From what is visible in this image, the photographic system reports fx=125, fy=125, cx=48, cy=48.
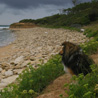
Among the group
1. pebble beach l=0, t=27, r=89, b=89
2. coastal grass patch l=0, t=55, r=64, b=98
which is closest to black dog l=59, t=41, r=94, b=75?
coastal grass patch l=0, t=55, r=64, b=98

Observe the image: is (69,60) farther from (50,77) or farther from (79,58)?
(50,77)

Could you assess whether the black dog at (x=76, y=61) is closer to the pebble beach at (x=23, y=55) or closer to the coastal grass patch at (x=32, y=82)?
the coastal grass patch at (x=32, y=82)

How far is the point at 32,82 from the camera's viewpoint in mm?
2877

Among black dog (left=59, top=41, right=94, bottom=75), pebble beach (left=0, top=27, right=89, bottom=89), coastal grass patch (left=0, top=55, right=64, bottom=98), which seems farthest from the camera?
pebble beach (left=0, top=27, right=89, bottom=89)

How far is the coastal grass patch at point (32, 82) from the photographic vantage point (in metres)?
2.43

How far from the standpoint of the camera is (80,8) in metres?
44.2

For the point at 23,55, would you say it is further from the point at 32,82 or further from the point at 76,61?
the point at 32,82

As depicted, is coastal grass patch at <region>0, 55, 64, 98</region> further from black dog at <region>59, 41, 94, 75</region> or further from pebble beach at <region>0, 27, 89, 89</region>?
pebble beach at <region>0, 27, 89, 89</region>

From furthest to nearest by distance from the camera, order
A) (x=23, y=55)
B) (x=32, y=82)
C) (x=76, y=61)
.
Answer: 1. (x=23, y=55)
2. (x=76, y=61)
3. (x=32, y=82)

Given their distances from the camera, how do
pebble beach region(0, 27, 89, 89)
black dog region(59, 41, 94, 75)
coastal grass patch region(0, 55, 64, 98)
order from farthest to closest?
1. pebble beach region(0, 27, 89, 89)
2. black dog region(59, 41, 94, 75)
3. coastal grass patch region(0, 55, 64, 98)

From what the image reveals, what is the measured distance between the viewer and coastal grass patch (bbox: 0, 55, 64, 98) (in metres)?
2.43

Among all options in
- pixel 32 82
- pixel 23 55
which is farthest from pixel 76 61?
pixel 23 55

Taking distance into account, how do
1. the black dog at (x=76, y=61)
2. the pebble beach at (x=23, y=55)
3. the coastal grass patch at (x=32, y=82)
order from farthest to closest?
the pebble beach at (x=23, y=55) < the black dog at (x=76, y=61) < the coastal grass patch at (x=32, y=82)

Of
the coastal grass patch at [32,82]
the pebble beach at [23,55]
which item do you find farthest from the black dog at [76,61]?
the pebble beach at [23,55]
